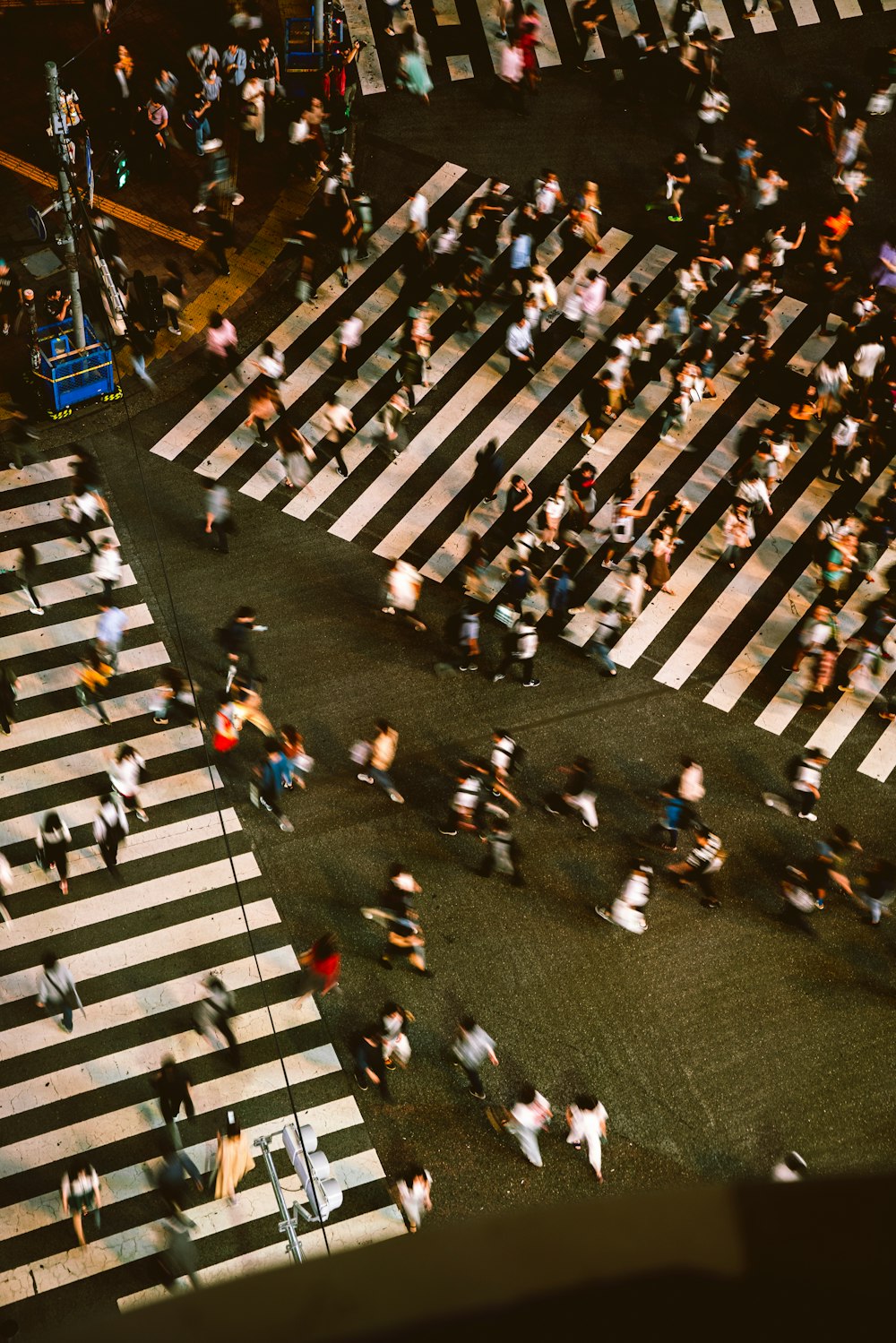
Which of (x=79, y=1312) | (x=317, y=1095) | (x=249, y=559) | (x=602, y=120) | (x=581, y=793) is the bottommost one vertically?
(x=79, y=1312)

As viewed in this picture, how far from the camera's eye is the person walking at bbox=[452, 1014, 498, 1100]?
16234 mm

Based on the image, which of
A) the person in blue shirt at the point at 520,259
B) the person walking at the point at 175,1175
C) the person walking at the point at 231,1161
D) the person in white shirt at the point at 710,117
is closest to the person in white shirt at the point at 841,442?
the person in blue shirt at the point at 520,259

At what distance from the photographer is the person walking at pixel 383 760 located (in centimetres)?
1811

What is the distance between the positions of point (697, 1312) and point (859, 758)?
52.7 feet

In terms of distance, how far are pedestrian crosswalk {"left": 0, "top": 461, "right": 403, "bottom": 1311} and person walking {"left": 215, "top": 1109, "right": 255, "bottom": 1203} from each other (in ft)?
0.56

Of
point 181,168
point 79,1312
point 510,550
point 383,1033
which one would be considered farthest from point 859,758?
point 181,168

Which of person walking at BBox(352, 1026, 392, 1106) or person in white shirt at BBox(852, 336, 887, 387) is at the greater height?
person in white shirt at BBox(852, 336, 887, 387)

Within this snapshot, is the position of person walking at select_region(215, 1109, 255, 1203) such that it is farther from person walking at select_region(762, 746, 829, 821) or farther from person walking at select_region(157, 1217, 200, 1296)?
person walking at select_region(762, 746, 829, 821)

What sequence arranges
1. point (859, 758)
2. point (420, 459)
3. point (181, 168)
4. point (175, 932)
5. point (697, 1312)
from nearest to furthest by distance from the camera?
1. point (697, 1312)
2. point (175, 932)
3. point (859, 758)
4. point (420, 459)
5. point (181, 168)

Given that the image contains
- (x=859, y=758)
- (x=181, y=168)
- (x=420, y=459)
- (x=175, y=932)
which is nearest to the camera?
(x=175, y=932)

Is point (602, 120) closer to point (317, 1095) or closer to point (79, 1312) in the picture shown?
point (317, 1095)

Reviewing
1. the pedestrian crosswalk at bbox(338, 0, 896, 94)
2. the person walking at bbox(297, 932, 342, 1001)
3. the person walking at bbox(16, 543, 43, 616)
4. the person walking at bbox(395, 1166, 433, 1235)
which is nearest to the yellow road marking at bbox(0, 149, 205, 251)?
the pedestrian crosswalk at bbox(338, 0, 896, 94)

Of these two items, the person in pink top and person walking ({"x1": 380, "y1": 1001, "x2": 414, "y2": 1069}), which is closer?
person walking ({"x1": 380, "y1": 1001, "x2": 414, "y2": 1069})

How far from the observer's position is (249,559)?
20406 mm
